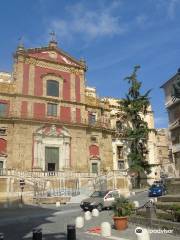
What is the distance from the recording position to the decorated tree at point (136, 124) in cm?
4205

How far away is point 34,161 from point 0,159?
3.88 metres

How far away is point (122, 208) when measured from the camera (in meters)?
14.1

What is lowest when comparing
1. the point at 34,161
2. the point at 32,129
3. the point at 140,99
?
the point at 34,161

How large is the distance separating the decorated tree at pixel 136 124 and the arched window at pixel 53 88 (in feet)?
31.9

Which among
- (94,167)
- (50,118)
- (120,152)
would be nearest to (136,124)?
(120,152)

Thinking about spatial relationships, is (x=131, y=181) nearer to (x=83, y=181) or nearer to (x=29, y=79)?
(x=83, y=181)

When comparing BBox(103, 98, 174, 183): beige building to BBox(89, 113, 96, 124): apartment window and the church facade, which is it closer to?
the church facade

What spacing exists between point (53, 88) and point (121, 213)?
29.3 meters

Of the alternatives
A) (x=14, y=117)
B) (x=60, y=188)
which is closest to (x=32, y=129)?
(x=14, y=117)

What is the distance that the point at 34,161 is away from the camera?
1438 inches

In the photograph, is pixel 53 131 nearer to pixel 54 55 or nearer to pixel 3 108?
pixel 3 108

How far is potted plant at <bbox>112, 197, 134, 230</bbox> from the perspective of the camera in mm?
13570

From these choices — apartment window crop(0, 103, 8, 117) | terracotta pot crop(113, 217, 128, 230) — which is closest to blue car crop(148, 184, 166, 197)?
terracotta pot crop(113, 217, 128, 230)

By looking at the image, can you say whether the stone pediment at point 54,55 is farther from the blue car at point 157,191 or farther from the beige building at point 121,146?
the blue car at point 157,191
